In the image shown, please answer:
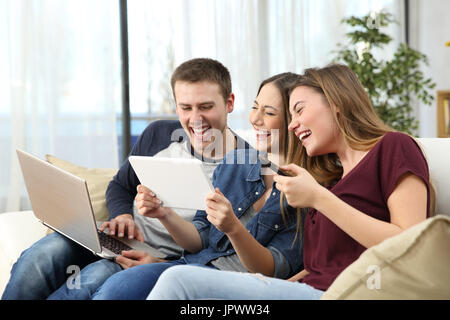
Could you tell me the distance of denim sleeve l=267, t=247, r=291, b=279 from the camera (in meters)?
1.40

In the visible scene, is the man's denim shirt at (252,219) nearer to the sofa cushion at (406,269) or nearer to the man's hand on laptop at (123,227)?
the man's hand on laptop at (123,227)

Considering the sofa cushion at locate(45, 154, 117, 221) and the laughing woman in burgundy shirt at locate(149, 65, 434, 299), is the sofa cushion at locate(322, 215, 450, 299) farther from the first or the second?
the sofa cushion at locate(45, 154, 117, 221)

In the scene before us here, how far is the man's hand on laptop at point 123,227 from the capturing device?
1.72 metres

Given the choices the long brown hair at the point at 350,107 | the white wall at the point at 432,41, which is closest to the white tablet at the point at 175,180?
the long brown hair at the point at 350,107

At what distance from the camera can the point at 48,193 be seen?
5.15 feet

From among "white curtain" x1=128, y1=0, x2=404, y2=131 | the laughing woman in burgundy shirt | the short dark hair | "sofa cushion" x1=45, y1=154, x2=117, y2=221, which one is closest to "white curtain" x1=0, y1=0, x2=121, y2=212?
"white curtain" x1=128, y1=0, x2=404, y2=131

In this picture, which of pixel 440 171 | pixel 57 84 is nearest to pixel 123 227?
pixel 440 171

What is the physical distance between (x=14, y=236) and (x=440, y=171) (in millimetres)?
1438

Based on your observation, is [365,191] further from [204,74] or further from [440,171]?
[204,74]

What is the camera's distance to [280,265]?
1.41 meters

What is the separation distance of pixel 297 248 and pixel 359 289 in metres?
0.51

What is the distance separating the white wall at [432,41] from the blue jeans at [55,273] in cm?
355
